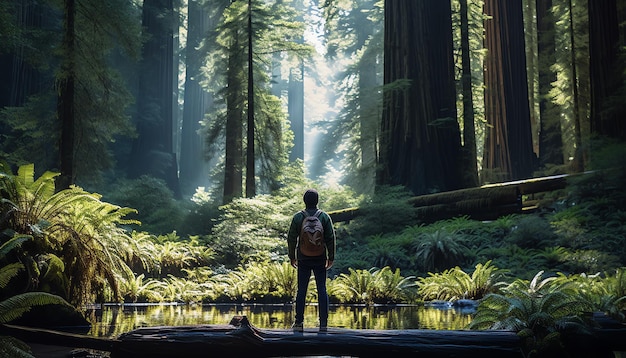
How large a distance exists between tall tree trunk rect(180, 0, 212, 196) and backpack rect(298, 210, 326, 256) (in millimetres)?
37211

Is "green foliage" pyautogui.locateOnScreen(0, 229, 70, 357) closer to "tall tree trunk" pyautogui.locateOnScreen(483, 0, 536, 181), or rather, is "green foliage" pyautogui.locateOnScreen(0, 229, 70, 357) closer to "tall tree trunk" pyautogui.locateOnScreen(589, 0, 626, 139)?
"tall tree trunk" pyautogui.locateOnScreen(589, 0, 626, 139)

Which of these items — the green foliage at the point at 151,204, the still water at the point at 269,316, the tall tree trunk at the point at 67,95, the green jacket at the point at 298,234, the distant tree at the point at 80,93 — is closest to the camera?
the green jacket at the point at 298,234

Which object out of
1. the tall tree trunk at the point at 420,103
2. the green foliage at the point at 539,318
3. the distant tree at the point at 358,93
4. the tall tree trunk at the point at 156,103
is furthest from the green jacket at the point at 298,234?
the tall tree trunk at the point at 156,103

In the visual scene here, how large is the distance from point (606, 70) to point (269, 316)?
1285 cm

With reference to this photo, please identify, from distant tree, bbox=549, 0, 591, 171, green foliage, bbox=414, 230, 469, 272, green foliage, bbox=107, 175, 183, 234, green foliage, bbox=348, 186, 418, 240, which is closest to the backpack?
green foliage, bbox=414, 230, 469, 272

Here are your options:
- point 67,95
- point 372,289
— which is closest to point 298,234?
point 372,289

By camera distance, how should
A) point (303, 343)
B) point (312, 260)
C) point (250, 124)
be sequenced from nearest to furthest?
point (303, 343) < point (312, 260) < point (250, 124)

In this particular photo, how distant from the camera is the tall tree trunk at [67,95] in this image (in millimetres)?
13422

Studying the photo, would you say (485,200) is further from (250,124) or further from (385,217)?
(250,124)

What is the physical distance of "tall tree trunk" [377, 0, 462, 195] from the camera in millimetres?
18500

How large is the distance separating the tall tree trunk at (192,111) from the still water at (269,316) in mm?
32963

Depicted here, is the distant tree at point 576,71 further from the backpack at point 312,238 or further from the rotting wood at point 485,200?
the backpack at point 312,238

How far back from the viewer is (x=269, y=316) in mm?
9312

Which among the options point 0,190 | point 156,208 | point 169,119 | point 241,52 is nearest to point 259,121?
point 241,52
